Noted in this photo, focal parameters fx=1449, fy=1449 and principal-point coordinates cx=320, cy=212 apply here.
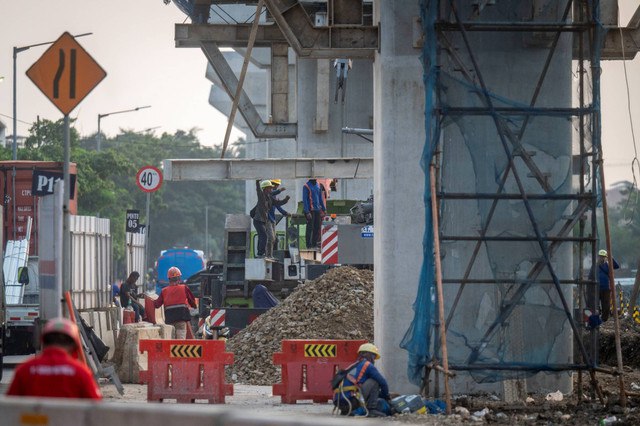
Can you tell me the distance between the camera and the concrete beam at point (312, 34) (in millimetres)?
19406

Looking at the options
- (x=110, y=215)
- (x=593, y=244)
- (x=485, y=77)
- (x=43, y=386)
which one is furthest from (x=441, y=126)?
(x=110, y=215)

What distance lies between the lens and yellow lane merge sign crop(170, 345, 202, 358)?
19.1 meters

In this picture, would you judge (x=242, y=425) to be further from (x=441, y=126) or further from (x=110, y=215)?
(x=110, y=215)

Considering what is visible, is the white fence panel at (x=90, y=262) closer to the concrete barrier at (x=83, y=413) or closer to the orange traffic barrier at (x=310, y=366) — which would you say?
the orange traffic barrier at (x=310, y=366)

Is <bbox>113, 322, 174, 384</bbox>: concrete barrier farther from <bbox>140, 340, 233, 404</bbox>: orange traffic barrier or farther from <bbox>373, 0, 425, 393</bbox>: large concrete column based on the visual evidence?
<bbox>373, 0, 425, 393</bbox>: large concrete column

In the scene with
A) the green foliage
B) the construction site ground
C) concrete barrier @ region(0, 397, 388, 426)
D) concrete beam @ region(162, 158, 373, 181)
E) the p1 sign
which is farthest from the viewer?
the green foliage

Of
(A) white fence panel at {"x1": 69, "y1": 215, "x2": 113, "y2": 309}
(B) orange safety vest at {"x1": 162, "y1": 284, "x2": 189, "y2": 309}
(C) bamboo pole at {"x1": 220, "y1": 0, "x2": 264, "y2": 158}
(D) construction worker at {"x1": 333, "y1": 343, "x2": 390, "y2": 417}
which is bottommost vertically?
(D) construction worker at {"x1": 333, "y1": 343, "x2": 390, "y2": 417}

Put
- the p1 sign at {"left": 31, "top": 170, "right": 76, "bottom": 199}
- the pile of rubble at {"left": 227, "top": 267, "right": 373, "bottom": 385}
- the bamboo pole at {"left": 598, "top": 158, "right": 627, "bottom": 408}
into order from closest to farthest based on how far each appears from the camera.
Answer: the bamboo pole at {"left": 598, "top": 158, "right": 627, "bottom": 408}, the pile of rubble at {"left": 227, "top": 267, "right": 373, "bottom": 385}, the p1 sign at {"left": 31, "top": 170, "right": 76, "bottom": 199}

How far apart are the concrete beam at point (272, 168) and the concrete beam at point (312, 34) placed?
12.9m

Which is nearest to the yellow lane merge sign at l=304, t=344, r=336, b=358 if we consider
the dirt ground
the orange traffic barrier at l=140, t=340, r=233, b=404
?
the dirt ground

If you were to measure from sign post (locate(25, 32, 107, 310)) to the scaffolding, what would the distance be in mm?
4816

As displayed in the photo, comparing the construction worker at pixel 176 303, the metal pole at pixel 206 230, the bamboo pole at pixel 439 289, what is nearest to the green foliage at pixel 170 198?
the metal pole at pixel 206 230

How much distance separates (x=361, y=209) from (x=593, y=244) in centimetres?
1360

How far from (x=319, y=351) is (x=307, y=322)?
5832mm
